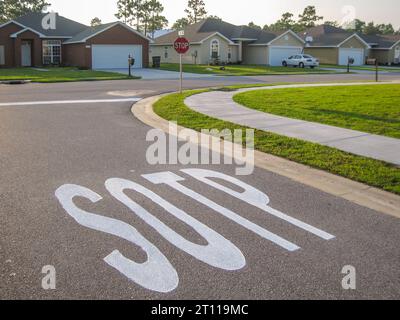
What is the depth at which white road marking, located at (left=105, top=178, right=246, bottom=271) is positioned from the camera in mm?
4096

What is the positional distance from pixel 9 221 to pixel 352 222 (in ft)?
12.2

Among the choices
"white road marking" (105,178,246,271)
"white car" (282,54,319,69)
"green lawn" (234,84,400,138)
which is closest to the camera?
"white road marking" (105,178,246,271)

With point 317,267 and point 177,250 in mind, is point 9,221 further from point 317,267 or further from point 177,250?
point 317,267

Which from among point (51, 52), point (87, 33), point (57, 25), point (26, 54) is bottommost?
point (26, 54)

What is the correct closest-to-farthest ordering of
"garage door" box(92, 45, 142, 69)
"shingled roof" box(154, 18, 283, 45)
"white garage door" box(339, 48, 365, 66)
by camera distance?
"garage door" box(92, 45, 142, 69) < "shingled roof" box(154, 18, 283, 45) < "white garage door" box(339, 48, 365, 66)

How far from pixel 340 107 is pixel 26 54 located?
37.0m

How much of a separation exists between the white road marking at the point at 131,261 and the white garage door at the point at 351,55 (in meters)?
56.4

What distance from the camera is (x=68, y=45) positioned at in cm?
4369

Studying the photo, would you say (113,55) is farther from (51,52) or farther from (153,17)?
(153,17)

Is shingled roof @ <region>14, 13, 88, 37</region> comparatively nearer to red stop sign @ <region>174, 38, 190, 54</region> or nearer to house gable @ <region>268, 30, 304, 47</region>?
house gable @ <region>268, 30, 304, 47</region>

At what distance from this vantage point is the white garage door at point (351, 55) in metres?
56.9

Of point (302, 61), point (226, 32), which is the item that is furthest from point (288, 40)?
point (226, 32)

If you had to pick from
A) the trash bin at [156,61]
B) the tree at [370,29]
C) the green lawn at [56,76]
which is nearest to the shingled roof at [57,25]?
the trash bin at [156,61]

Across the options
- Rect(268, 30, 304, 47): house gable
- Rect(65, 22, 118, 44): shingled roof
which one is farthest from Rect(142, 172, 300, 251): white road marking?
Rect(268, 30, 304, 47): house gable
